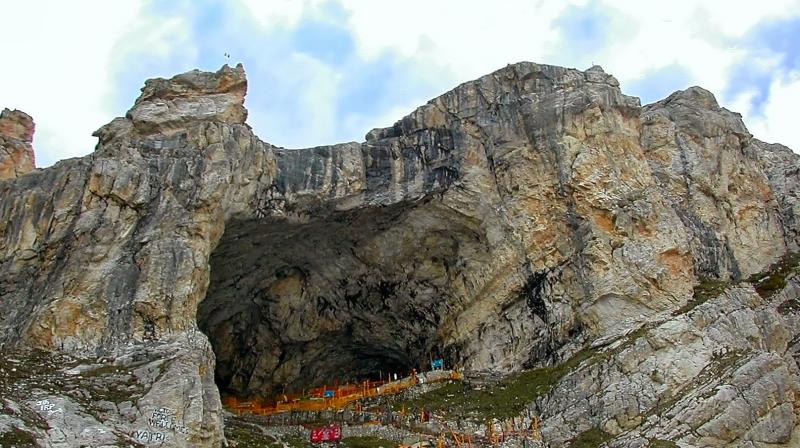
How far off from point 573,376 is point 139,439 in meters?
17.5

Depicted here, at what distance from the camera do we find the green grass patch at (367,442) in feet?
106

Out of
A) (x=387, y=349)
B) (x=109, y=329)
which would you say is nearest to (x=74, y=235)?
(x=109, y=329)

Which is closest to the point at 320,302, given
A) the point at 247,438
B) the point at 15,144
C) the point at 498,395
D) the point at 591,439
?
the point at 498,395

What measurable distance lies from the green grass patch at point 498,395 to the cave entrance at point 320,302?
627 cm

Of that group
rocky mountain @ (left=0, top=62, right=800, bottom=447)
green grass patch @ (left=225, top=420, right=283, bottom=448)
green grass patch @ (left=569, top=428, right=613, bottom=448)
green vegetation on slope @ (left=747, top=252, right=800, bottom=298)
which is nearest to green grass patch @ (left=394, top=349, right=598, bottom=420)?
rocky mountain @ (left=0, top=62, right=800, bottom=447)

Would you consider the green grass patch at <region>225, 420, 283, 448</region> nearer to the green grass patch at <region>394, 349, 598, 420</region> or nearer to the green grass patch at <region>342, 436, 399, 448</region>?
the green grass patch at <region>342, 436, 399, 448</region>

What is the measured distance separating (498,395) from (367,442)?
6286mm

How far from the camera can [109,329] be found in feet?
98.2

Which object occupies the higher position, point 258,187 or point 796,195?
point 796,195

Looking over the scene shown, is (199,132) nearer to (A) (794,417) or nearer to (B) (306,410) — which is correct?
(B) (306,410)

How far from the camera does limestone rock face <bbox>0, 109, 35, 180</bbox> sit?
4219 cm

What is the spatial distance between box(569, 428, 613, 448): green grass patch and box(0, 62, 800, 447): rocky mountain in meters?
0.34

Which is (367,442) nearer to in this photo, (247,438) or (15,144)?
(247,438)

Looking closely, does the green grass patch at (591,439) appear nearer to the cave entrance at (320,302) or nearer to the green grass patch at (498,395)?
the green grass patch at (498,395)
